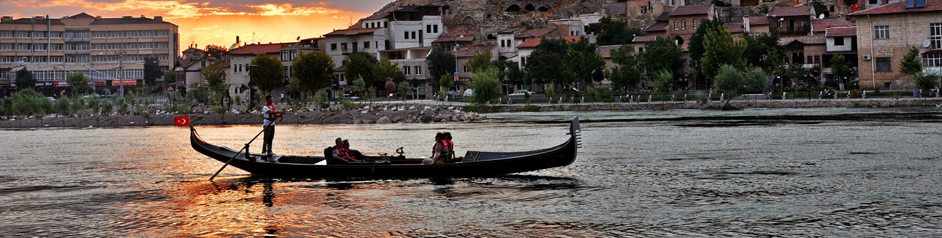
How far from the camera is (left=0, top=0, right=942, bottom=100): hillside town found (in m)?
84.2

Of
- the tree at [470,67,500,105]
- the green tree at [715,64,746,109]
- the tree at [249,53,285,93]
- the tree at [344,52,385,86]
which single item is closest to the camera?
the green tree at [715,64,746,109]

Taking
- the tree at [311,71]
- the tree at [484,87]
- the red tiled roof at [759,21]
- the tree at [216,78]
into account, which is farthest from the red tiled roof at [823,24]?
the tree at [216,78]

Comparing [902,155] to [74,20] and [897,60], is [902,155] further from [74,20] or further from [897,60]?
[74,20]

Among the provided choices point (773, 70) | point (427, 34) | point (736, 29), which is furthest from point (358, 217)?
point (427, 34)

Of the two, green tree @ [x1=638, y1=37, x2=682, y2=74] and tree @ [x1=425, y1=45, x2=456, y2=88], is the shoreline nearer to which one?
green tree @ [x1=638, y1=37, x2=682, y2=74]

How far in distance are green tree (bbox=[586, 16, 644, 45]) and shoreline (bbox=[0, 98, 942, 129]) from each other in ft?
82.9

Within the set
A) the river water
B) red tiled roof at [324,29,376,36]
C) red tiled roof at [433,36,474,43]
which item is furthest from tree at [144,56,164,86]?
the river water

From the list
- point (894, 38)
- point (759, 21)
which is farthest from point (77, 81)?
point (894, 38)

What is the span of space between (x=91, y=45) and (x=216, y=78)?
7004 centimetres

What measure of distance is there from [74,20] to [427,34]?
87637mm

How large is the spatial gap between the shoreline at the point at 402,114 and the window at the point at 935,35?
936 centimetres

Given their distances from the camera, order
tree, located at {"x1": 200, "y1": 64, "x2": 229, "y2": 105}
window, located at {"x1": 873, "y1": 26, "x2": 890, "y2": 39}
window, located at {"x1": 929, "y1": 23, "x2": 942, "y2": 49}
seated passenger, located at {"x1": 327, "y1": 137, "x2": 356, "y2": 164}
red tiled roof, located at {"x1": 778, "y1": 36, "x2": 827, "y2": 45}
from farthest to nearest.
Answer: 1. tree, located at {"x1": 200, "y1": 64, "x2": 229, "y2": 105}
2. red tiled roof, located at {"x1": 778, "y1": 36, "x2": 827, "y2": 45}
3. window, located at {"x1": 873, "y1": 26, "x2": 890, "y2": 39}
4. window, located at {"x1": 929, "y1": 23, "x2": 942, "y2": 49}
5. seated passenger, located at {"x1": 327, "y1": 137, "x2": 356, "y2": 164}

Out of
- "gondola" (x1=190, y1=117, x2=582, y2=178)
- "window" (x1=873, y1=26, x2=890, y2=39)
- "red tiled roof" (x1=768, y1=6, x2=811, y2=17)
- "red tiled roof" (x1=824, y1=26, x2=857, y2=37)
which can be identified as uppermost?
"red tiled roof" (x1=768, y1=6, x2=811, y2=17)

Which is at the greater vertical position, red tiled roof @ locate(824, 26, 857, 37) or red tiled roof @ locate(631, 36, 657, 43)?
red tiled roof @ locate(631, 36, 657, 43)
